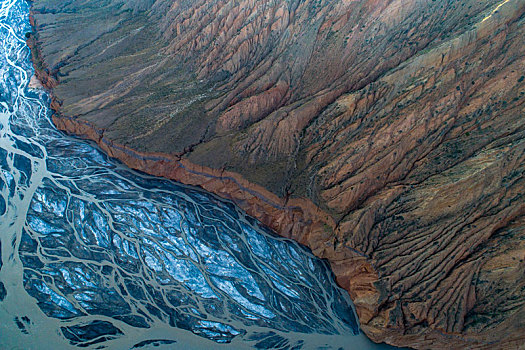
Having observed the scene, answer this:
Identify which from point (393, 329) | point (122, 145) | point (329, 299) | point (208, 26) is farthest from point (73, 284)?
point (208, 26)

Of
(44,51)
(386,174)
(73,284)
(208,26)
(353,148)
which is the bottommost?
(73,284)

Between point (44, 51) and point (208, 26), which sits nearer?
point (208, 26)

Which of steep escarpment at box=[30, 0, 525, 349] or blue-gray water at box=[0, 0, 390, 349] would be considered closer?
steep escarpment at box=[30, 0, 525, 349]

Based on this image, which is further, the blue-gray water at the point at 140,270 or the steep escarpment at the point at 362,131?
the blue-gray water at the point at 140,270

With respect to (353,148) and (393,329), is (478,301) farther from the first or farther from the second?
(353,148)
